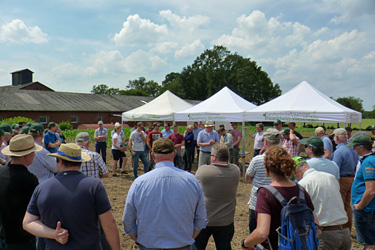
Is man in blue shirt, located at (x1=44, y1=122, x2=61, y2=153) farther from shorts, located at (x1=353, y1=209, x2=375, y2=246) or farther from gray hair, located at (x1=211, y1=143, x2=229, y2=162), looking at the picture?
shorts, located at (x1=353, y1=209, x2=375, y2=246)

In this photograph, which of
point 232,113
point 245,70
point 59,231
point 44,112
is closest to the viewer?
point 59,231

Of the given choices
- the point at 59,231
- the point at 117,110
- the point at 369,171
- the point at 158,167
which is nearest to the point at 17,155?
the point at 59,231

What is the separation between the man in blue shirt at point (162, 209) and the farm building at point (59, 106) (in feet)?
89.7

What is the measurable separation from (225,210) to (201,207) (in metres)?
0.83

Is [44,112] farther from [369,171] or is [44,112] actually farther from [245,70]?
[245,70]

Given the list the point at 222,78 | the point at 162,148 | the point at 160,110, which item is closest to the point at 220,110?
the point at 160,110

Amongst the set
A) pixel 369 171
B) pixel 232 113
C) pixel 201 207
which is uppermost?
pixel 232 113

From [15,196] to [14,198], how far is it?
0.8 inches

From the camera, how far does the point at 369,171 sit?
313 cm

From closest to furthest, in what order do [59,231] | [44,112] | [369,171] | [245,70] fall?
[59,231]
[369,171]
[44,112]
[245,70]

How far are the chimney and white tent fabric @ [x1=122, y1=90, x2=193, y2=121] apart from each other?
53.1 meters

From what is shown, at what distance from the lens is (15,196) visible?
101 inches

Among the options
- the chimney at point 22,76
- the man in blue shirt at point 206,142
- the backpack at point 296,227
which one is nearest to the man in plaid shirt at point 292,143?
the man in blue shirt at point 206,142

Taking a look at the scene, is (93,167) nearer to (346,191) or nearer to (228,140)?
(346,191)
